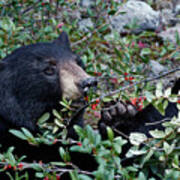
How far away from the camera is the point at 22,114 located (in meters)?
3.01

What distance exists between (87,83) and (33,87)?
1.71 ft

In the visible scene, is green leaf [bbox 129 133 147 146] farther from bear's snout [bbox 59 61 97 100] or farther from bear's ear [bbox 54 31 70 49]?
bear's ear [bbox 54 31 70 49]

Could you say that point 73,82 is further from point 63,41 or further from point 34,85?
point 63,41

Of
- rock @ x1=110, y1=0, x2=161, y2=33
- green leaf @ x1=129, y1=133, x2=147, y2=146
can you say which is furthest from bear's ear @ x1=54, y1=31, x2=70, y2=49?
rock @ x1=110, y1=0, x2=161, y2=33

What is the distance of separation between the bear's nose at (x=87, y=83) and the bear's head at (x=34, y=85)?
0.03 feet

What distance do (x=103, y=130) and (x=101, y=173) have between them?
6.11 feet

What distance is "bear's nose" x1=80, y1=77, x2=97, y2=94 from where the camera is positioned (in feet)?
9.34

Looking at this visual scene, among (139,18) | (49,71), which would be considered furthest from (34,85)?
(139,18)

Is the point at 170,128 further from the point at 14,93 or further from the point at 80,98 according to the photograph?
the point at 14,93

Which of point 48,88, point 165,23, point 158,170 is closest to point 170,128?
point 158,170

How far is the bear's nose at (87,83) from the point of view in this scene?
9.34 ft

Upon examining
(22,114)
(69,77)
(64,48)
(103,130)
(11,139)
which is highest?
(64,48)

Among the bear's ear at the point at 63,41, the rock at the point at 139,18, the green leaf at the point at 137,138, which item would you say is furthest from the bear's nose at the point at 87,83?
the rock at the point at 139,18

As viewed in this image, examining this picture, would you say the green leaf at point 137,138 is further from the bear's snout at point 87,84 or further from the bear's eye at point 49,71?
the bear's eye at point 49,71
